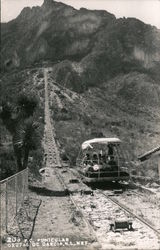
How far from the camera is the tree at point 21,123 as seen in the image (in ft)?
87.2

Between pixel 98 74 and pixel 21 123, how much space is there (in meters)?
140

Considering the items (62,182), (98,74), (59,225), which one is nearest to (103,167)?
(62,182)

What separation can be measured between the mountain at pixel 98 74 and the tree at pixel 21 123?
90.7 ft

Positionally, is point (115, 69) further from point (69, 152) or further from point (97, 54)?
point (69, 152)

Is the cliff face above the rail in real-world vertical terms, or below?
above

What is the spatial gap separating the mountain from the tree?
2764 cm

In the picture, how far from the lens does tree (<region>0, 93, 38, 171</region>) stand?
26.6 metres

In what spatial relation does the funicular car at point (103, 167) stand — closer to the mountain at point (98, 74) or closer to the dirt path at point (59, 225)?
the dirt path at point (59, 225)

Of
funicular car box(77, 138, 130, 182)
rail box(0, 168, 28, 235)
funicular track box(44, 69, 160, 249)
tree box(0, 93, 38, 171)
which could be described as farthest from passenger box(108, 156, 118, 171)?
rail box(0, 168, 28, 235)

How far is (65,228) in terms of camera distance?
1371 centimetres

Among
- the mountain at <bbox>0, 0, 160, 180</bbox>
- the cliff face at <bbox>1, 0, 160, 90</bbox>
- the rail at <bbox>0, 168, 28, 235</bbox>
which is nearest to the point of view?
the rail at <bbox>0, 168, 28, 235</bbox>

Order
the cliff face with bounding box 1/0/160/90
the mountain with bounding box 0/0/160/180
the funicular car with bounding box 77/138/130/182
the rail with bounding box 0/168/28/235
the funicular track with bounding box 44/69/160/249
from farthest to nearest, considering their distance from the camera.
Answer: the cliff face with bounding box 1/0/160/90, the mountain with bounding box 0/0/160/180, the funicular car with bounding box 77/138/130/182, the funicular track with bounding box 44/69/160/249, the rail with bounding box 0/168/28/235

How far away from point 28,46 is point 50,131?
119752 millimetres

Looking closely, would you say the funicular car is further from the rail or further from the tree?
the rail
